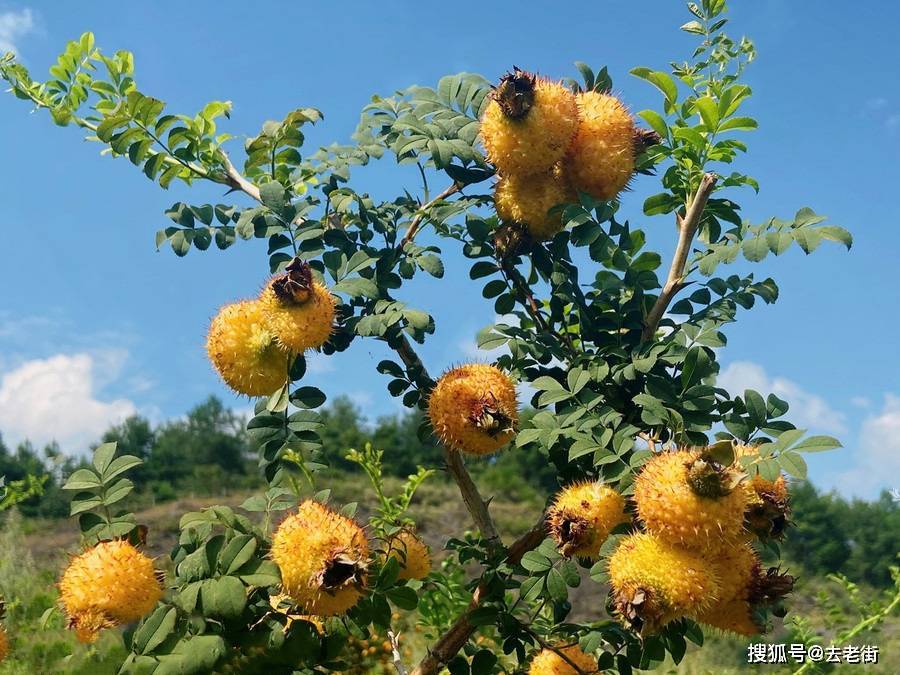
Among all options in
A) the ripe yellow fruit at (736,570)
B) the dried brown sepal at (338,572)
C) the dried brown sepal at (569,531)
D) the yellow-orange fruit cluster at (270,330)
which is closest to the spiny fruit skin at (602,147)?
the yellow-orange fruit cluster at (270,330)

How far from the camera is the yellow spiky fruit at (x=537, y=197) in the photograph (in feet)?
6.72

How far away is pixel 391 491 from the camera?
13.6m

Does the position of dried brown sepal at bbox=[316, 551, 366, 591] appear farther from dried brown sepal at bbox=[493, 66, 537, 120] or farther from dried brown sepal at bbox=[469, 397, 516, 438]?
dried brown sepal at bbox=[493, 66, 537, 120]

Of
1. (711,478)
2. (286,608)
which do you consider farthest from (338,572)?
(711,478)

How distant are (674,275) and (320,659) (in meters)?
1.22

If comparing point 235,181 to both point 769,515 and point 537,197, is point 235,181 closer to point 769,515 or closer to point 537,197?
point 537,197

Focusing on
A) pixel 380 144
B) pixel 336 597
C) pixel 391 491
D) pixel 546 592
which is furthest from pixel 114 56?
pixel 391 491

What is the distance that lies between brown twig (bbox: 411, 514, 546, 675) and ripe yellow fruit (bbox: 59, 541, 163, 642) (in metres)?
0.73

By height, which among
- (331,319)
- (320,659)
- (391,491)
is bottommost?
(320,659)

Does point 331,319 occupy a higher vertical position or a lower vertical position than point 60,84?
lower

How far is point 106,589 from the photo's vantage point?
1.68 m

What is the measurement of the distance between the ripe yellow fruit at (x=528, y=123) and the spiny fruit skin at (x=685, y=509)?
2.52ft

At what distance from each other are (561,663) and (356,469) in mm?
15126

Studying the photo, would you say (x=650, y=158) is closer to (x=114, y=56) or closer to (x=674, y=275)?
(x=674, y=275)
